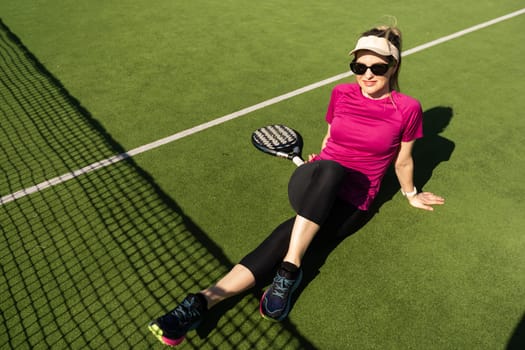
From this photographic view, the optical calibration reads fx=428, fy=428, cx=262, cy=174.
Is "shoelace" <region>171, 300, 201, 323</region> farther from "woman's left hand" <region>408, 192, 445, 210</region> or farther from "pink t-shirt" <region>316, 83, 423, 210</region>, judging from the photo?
"woman's left hand" <region>408, 192, 445, 210</region>

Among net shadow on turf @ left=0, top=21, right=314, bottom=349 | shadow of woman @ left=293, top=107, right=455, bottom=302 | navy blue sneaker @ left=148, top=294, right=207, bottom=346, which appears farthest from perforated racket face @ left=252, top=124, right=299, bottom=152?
navy blue sneaker @ left=148, top=294, right=207, bottom=346

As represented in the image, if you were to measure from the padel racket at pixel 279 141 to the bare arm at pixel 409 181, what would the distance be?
1341 millimetres

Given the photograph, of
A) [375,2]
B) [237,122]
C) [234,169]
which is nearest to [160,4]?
[375,2]

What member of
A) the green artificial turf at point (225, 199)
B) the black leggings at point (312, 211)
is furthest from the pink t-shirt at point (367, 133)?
the green artificial turf at point (225, 199)

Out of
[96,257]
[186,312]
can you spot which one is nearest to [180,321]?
[186,312]

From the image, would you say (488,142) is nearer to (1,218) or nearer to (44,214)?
(44,214)

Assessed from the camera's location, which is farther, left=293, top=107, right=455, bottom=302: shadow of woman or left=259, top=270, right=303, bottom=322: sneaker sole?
left=293, top=107, right=455, bottom=302: shadow of woman

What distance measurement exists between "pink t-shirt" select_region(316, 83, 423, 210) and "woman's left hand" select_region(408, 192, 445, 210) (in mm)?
728

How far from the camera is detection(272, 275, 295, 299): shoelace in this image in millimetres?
3637

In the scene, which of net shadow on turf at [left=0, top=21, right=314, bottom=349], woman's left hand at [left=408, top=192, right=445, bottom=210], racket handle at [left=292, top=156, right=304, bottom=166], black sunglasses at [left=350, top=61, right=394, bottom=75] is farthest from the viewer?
racket handle at [left=292, top=156, right=304, bottom=166]

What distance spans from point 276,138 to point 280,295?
2.54m

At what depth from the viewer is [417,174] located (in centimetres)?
535

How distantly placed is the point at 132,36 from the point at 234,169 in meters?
5.34

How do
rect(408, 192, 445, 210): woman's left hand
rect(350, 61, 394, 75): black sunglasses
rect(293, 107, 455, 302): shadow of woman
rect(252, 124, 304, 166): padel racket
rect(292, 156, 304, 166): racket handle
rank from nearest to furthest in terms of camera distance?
rect(350, 61, 394, 75): black sunglasses
rect(293, 107, 455, 302): shadow of woman
rect(408, 192, 445, 210): woman's left hand
rect(292, 156, 304, 166): racket handle
rect(252, 124, 304, 166): padel racket
